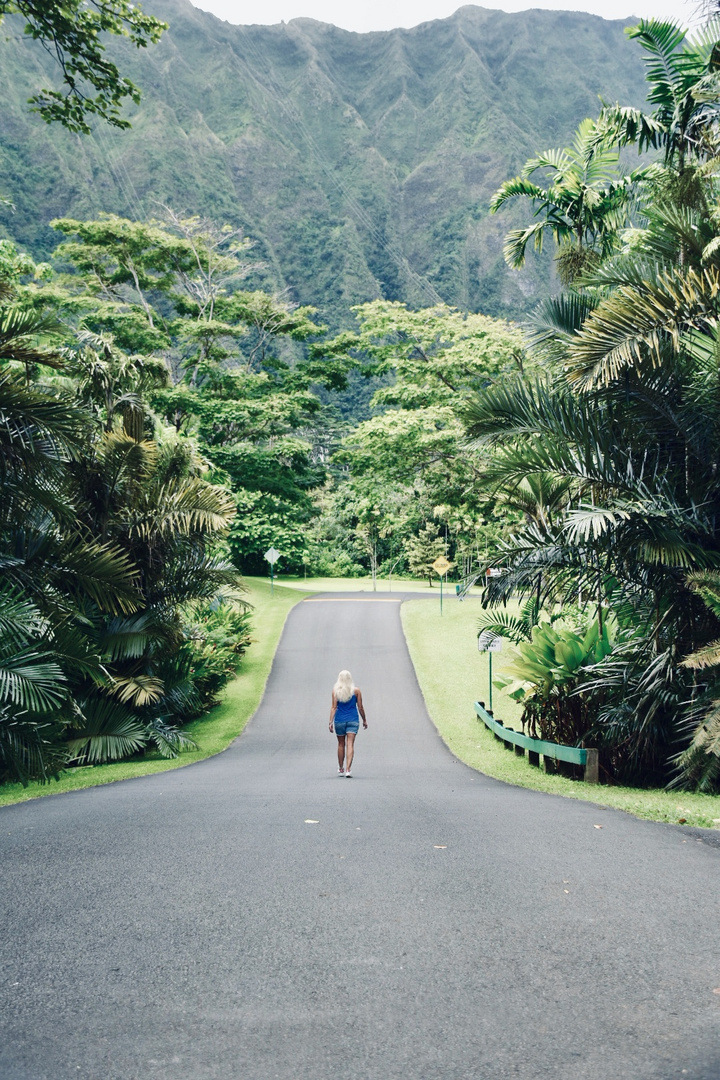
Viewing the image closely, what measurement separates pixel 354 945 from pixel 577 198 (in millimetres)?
16689

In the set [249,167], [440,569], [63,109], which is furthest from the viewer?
[249,167]

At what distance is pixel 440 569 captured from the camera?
92.3 feet

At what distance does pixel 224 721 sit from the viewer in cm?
1975

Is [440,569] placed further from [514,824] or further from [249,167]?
[249,167]

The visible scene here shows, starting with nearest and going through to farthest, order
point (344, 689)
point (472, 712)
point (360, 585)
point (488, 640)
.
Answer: point (344, 689) → point (488, 640) → point (472, 712) → point (360, 585)

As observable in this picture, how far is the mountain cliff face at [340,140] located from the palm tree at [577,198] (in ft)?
217

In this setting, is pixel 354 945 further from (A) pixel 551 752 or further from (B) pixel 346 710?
(A) pixel 551 752

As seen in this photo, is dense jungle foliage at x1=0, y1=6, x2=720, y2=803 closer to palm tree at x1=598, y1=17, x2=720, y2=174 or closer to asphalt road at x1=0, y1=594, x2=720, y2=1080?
palm tree at x1=598, y1=17, x2=720, y2=174

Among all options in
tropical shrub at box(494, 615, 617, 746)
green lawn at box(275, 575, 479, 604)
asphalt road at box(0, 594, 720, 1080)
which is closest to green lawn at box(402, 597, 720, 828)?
tropical shrub at box(494, 615, 617, 746)

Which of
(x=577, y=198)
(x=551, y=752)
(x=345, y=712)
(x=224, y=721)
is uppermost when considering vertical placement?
(x=577, y=198)

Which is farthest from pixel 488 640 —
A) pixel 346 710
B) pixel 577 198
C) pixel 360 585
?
pixel 360 585

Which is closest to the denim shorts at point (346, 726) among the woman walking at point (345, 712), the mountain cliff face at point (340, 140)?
the woman walking at point (345, 712)

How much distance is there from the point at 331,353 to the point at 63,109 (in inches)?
1338

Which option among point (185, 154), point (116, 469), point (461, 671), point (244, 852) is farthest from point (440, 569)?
point (185, 154)
